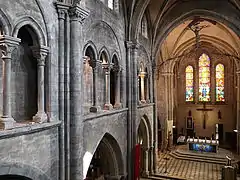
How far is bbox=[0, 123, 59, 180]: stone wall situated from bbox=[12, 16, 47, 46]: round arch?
7.97 ft

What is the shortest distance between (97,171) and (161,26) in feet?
40.1

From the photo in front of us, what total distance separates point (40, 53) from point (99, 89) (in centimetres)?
490

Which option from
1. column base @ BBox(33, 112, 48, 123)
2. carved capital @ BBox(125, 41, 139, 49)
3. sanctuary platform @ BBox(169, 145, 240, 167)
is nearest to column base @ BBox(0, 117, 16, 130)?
column base @ BBox(33, 112, 48, 123)

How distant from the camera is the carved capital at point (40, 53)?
684 cm

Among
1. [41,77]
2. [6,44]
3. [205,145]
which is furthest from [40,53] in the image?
[205,145]

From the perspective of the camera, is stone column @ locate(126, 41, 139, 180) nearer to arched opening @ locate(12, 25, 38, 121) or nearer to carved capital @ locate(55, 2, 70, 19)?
carved capital @ locate(55, 2, 70, 19)

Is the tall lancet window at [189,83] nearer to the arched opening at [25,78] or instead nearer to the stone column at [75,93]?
the stone column at [75,93]

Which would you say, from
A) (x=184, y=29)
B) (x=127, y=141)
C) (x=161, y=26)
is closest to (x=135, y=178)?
(x=127, y=141)

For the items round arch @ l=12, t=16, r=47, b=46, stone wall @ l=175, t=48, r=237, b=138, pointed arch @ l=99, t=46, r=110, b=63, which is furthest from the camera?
stone wall @ l=175, t=48, r=237, b=138

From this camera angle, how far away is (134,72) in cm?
1403

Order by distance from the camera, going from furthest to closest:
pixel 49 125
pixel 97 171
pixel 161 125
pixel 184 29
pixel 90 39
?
pixel 161 125 < pixel 184 29 < pixel 97 171 < pixel 90 39 < pixel 49 125

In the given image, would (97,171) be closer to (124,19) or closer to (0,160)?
(124,19)

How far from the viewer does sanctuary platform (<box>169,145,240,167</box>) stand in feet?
70.7

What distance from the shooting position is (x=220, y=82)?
29281 mm
